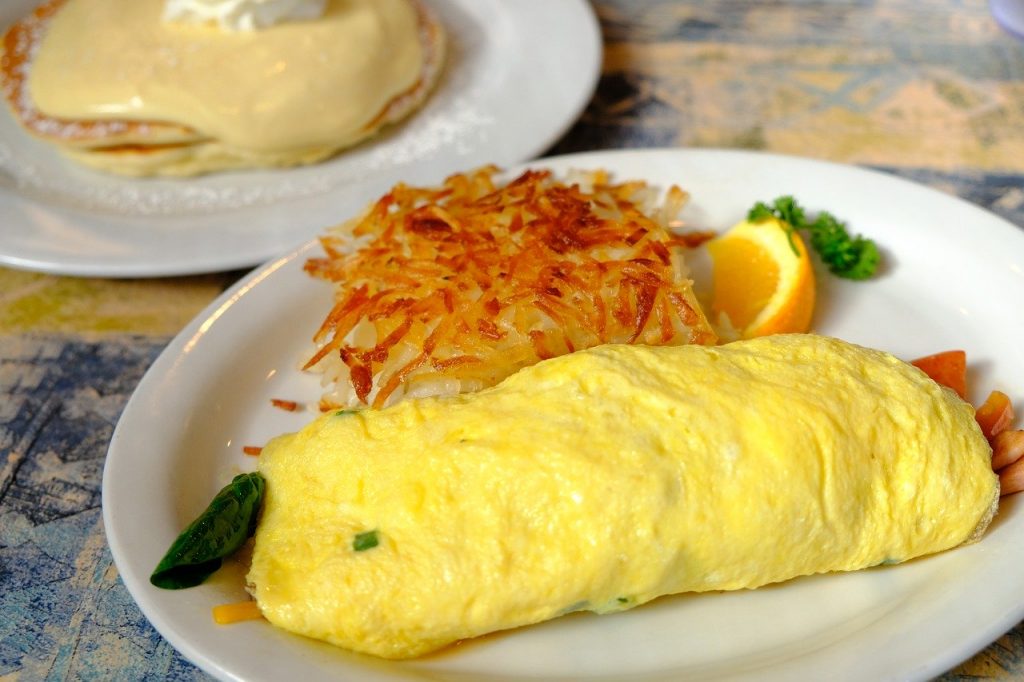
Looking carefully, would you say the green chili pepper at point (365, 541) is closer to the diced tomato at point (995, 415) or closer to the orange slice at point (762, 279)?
the orange slice at point (762, 279)

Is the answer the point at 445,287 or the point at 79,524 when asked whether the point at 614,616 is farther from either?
the point at 79,524

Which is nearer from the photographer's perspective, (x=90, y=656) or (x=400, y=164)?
(x=90, y=656)

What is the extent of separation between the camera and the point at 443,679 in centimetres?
196

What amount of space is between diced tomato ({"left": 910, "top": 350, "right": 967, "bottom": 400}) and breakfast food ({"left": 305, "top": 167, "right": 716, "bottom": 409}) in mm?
618

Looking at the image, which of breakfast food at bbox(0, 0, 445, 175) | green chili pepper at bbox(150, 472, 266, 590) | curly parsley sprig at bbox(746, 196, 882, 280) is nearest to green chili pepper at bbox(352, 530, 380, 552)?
green chili pepper at bbox(150, 472, 266, 590)

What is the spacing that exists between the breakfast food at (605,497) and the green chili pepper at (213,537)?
0.06 metres

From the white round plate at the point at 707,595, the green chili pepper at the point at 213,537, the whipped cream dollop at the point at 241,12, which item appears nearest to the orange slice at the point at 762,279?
the white round plate at the point at 707,595

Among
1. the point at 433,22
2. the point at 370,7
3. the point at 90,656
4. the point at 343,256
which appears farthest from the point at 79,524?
the point at 433,22

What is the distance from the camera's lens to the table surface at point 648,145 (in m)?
2.32

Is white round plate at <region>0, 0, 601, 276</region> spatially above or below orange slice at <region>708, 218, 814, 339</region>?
below

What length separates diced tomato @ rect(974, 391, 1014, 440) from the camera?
2307 millimetres

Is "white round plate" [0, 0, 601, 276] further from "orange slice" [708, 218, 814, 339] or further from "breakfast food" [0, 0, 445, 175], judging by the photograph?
"orange slice" [708, 218, 814, 339]

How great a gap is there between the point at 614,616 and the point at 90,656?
1.28 meters

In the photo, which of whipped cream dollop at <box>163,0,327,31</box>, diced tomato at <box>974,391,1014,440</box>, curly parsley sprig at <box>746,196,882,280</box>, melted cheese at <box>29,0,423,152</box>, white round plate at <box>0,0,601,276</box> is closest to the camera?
diced tomato at <box>974,391,1014,440</box>
